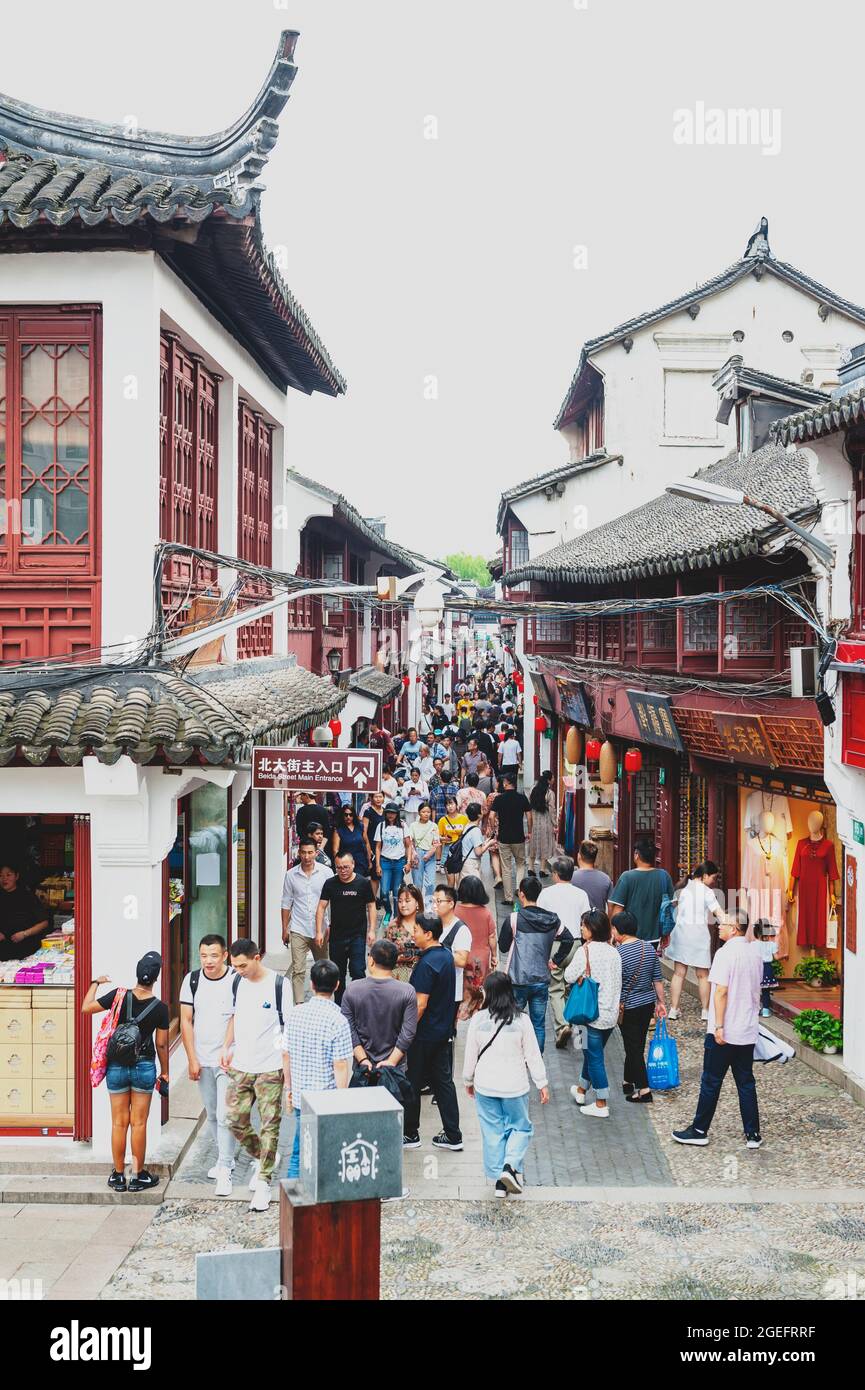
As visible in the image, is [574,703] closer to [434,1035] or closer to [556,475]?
A: [556,475]

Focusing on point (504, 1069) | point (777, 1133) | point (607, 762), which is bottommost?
point (777, 1133)

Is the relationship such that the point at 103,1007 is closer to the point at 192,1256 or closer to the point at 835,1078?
the point at 192,1256

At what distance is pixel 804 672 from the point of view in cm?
1229

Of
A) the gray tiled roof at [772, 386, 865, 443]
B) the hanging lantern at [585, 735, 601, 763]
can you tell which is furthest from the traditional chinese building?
the hanging lantern at [585, 735, 601, 763]

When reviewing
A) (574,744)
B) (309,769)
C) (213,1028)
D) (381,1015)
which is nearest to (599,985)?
(381,1015)

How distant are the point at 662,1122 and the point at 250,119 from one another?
359 inches

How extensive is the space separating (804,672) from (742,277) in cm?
1901

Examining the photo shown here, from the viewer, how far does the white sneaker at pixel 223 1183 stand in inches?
372

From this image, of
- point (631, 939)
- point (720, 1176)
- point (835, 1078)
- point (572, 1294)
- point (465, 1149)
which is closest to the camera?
point (572, 1294)

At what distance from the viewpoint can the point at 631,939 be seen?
11.6m

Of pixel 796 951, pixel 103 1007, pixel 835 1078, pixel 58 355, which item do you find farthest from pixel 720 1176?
pixel 58 355

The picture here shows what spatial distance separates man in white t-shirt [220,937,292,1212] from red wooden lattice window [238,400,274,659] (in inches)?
245

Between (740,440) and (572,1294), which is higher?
(740,440)
